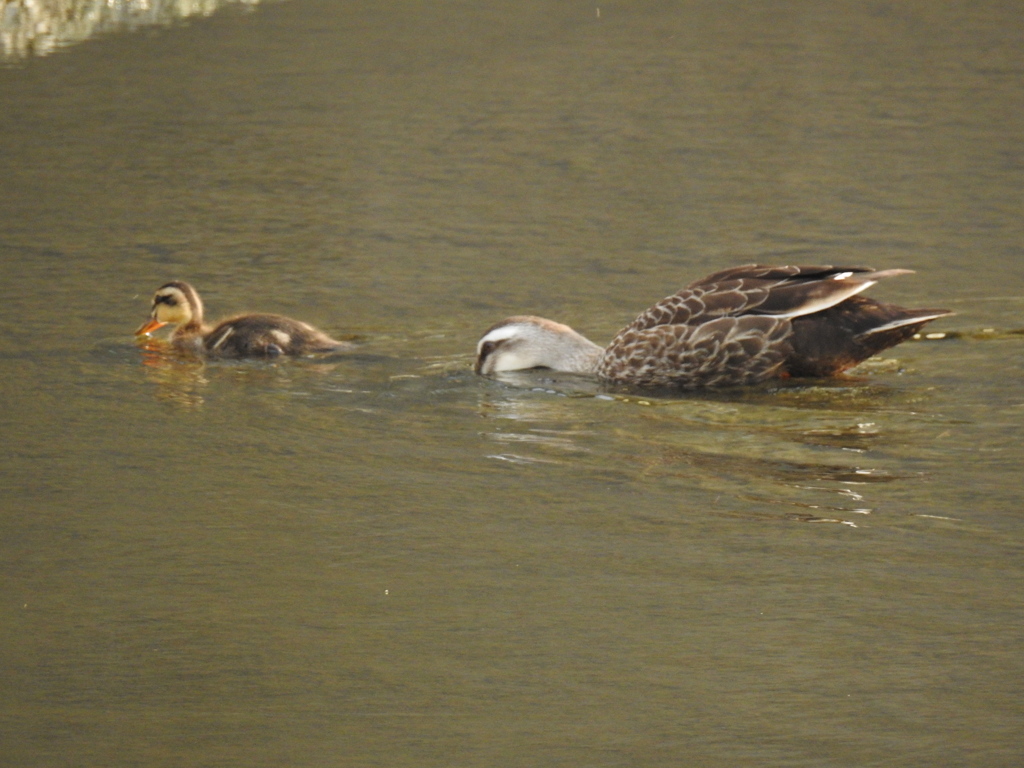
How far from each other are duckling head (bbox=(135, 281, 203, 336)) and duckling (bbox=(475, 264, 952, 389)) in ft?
4.85

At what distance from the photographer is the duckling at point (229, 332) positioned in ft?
23.4

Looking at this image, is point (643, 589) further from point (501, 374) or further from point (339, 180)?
point (339, 180)

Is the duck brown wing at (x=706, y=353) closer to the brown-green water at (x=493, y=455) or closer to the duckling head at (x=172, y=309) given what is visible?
the brown-green water at (x=493, y=455)

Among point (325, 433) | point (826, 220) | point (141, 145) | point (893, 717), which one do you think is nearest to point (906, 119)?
point (826, 220)

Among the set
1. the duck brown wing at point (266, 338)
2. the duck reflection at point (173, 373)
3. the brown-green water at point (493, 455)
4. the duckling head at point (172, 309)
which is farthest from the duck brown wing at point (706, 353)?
the duckling head at point (172, 309)

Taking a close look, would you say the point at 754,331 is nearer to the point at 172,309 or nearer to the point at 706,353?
the point at 706,353

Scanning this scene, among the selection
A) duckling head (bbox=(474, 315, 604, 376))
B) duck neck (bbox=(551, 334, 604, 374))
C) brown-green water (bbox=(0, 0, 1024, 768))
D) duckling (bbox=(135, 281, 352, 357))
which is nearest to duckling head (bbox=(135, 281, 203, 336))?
duckling (bbox=(135, 281, 352, 357))

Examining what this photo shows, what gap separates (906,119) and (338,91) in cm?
439

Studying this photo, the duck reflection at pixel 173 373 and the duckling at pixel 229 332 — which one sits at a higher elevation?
the duckling at pixel 229 332

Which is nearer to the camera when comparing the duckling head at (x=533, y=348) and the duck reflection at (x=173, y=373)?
the duck reflection at (x=173, y=373)

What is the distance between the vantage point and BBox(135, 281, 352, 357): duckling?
→ 23.4 feet

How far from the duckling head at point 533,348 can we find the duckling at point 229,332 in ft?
2.35

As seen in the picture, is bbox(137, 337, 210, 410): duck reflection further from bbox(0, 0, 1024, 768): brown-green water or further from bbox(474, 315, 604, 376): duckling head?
bbox(474, 315, 604, 376): duckling head

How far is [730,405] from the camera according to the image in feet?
21.2
